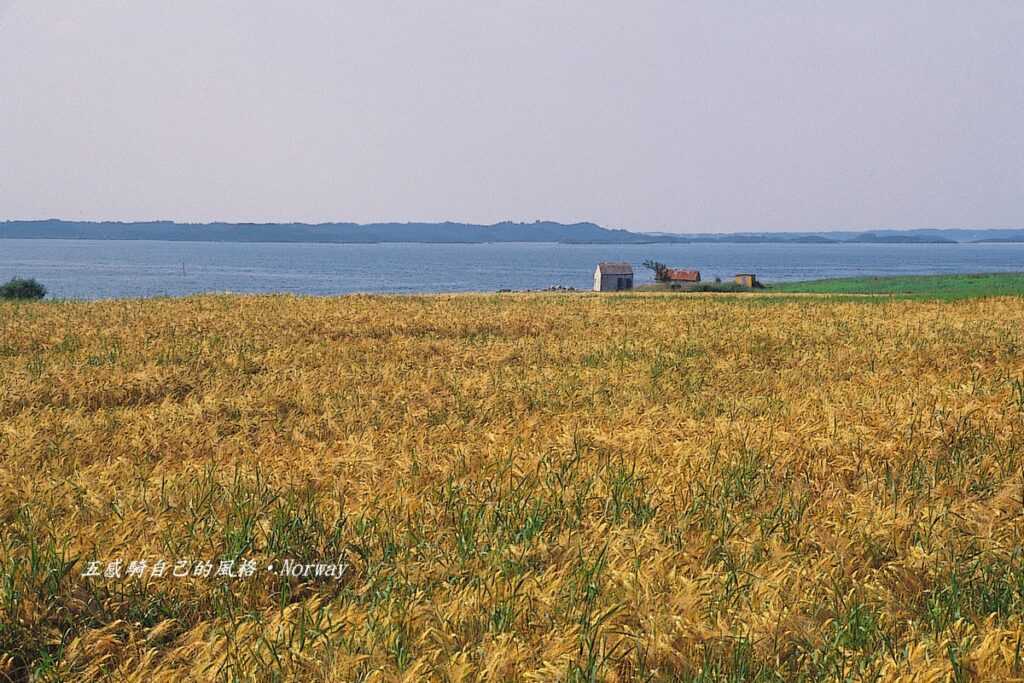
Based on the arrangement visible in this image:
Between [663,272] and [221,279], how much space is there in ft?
383

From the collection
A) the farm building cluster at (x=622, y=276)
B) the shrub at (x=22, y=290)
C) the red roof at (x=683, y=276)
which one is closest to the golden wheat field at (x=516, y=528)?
the shrub at (x=22, y=290)

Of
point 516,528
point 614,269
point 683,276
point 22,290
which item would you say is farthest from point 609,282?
point 516,528

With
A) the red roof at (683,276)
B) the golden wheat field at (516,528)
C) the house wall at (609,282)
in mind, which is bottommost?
the house wall at (609,282)

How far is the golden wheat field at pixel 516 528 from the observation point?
11.8ft

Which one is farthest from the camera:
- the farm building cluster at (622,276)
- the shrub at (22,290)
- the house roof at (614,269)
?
the house roof at (614,269)

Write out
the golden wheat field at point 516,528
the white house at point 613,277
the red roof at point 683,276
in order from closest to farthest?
the golden wheat field at point 516,528, the red roof at point 683,276, the white house at point 613,277

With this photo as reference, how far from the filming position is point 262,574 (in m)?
4.54

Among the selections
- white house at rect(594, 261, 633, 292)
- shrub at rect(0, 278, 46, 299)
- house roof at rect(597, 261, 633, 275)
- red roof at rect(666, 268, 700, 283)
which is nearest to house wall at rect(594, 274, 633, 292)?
white house at rect(594, 261, 633, 292)

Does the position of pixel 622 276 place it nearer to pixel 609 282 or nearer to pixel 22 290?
pixel 609 282

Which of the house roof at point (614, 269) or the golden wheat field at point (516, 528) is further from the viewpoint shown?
the house roof at point (614, 269)

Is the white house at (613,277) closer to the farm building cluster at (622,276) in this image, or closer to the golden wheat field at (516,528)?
the farm building cluster at (622,276)

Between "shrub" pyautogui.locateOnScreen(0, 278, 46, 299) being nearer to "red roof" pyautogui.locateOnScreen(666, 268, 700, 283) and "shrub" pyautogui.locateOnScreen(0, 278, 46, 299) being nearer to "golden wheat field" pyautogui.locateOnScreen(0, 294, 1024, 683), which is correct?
"red roof" pyautogui.locateOnScreen(666, 268, 700, 283)

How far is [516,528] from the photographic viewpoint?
16.5 feet

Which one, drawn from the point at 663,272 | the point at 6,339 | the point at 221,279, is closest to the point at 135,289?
the point at 221,279
